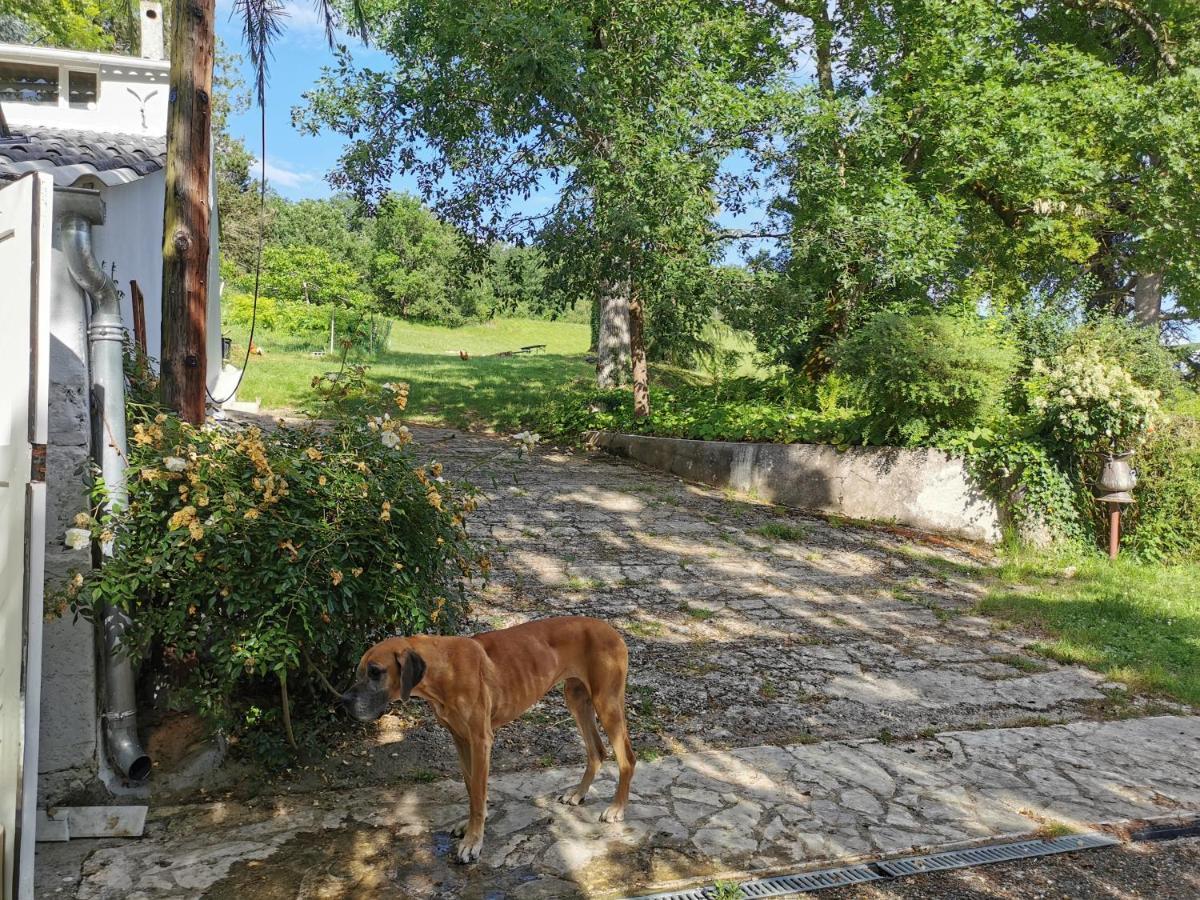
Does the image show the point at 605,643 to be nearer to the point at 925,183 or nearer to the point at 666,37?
the point at 666,37

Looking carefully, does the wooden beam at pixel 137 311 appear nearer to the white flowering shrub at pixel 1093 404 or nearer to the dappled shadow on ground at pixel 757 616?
the dappled shadow on ground at pixel 757 616

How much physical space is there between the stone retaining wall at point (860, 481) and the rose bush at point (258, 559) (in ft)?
25.1

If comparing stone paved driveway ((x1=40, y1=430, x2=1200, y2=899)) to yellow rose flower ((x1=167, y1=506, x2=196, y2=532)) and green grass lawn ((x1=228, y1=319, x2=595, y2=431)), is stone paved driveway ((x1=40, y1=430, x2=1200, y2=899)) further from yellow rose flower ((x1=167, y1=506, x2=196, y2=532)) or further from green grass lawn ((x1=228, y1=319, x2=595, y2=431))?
green grass lawn ((x1=228, y1=319, x2=595, y2=431))

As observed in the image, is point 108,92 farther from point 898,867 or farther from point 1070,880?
point 1070,880

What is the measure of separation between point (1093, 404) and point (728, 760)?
23.0ft

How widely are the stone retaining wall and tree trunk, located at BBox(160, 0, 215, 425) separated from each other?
821 cm

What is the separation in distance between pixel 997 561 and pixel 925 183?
709 centimetres

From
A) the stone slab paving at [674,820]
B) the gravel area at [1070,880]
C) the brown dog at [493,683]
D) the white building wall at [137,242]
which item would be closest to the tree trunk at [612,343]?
the white building wall at [137,242]

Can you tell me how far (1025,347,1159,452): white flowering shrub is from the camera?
9211 millimetres

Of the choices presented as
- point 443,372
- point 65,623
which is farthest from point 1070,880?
point 443,372

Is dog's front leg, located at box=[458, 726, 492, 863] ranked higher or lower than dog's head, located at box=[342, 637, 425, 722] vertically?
lower

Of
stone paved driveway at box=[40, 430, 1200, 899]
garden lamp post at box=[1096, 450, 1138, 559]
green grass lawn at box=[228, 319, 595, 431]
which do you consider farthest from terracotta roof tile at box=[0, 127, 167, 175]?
garden lamp post at box=[1096, 450, 1138, 559]

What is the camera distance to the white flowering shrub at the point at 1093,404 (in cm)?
921

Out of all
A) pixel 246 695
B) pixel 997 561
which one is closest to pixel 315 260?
pixel 997 561
